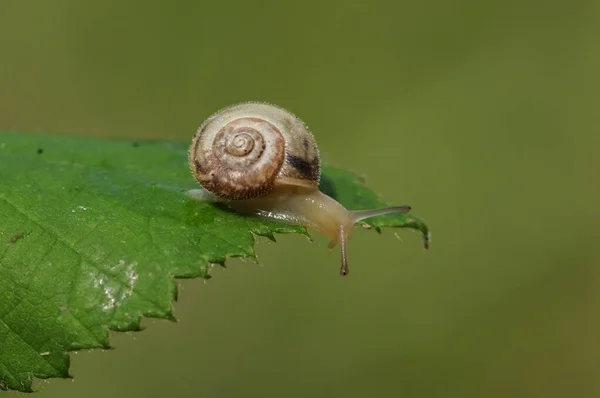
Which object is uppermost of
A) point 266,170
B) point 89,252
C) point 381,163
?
point 266,170

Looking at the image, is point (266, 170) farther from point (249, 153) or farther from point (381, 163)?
point (381, 163)

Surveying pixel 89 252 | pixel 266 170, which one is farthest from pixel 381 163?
pixel 89 252

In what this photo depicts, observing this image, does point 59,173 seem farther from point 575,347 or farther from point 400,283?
point 575,347

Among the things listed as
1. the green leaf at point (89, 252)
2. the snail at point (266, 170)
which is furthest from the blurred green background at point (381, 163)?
the snail at point (266, 170)

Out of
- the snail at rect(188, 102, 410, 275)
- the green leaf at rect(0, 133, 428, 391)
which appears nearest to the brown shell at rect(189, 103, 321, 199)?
the snail at rect(188, 102, 410, 275)

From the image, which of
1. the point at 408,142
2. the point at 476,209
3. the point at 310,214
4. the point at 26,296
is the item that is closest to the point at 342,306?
the point at 476,209

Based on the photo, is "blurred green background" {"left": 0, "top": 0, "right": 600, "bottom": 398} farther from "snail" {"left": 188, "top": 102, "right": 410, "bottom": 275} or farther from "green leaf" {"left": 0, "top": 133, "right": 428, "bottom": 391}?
"snail" {"left": 188, "top": 102, "right": 410, "bottom": 275}
